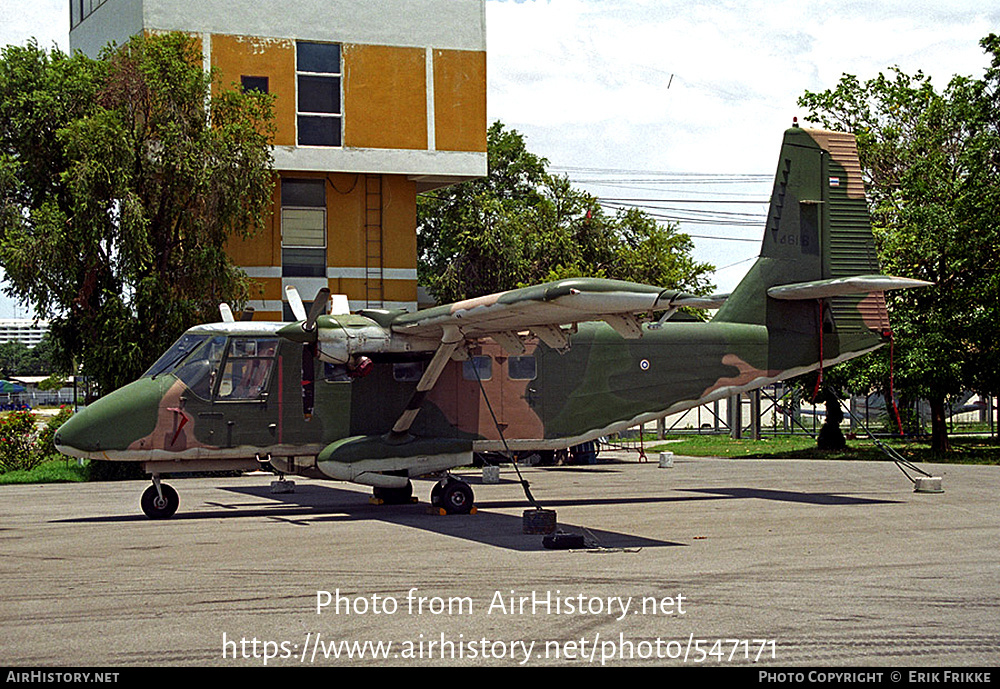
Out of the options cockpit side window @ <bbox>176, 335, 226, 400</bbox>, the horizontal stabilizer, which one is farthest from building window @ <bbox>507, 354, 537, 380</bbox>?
cockpit side window @ <bbox>176, 335, 226, 400</bbox>

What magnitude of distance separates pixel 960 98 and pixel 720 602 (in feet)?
94.5

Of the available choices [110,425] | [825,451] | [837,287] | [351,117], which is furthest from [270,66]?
[825,451]

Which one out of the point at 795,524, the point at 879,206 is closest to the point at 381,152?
the point at 879,206

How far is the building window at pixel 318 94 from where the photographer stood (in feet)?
108

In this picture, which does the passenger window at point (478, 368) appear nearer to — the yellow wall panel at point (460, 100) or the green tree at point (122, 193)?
the green tree at point (122, 193)

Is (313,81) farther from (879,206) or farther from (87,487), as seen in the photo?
(879,206)

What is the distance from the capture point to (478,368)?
1917 centimetres

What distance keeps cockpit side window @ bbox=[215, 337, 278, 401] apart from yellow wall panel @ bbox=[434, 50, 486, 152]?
57.0 feet

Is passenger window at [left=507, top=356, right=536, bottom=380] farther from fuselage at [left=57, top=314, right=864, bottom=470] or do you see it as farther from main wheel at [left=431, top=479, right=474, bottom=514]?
main wheel at [left=431, top=479, right=474, bottom=514]

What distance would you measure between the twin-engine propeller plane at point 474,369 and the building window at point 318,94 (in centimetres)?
1505

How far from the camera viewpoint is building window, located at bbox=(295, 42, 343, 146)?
32.9 metres

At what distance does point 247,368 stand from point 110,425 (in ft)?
7.80

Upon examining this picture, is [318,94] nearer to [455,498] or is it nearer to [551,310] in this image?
[455,498]

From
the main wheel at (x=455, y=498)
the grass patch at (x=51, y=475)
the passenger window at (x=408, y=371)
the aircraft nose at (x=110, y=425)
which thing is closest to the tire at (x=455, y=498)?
the main wheel at (x=455, y=498)
